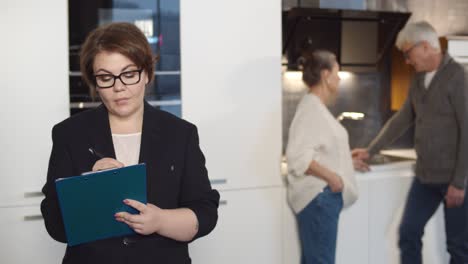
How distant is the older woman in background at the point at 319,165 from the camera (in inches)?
91.0

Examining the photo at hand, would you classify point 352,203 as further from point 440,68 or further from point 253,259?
point 440,68

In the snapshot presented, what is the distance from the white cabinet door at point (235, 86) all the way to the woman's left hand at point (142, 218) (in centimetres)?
111

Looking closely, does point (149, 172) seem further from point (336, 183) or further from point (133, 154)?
point (336, 183)

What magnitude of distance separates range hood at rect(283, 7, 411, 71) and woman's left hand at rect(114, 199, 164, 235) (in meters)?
1.94

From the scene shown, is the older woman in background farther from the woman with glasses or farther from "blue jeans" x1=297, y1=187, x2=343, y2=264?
the woman with glasses

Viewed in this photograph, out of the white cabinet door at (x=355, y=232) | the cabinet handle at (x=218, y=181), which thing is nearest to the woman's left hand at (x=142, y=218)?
the cabinet handle at (x=218, y=181)

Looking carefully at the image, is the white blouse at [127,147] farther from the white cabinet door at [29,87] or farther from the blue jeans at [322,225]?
the blue jeans at [322,225]

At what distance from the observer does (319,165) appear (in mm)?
2318

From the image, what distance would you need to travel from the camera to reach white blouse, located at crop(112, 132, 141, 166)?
1.30 metres

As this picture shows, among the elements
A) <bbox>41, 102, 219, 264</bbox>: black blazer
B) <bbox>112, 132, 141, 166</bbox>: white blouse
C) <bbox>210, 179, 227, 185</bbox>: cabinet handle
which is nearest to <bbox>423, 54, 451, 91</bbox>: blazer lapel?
<bbox>210, 179, 227, 185</bbox>: cabinet handle

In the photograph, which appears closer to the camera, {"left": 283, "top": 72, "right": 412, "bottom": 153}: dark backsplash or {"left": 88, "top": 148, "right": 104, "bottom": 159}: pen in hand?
{"left": 88, "top": 148, "right": 104, "bottom": 159}: pen in hand

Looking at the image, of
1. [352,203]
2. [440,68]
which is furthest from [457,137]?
[352,203]

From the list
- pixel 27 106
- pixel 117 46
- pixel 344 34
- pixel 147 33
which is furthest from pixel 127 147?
pixel 344 34

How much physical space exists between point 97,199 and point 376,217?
192 cm
